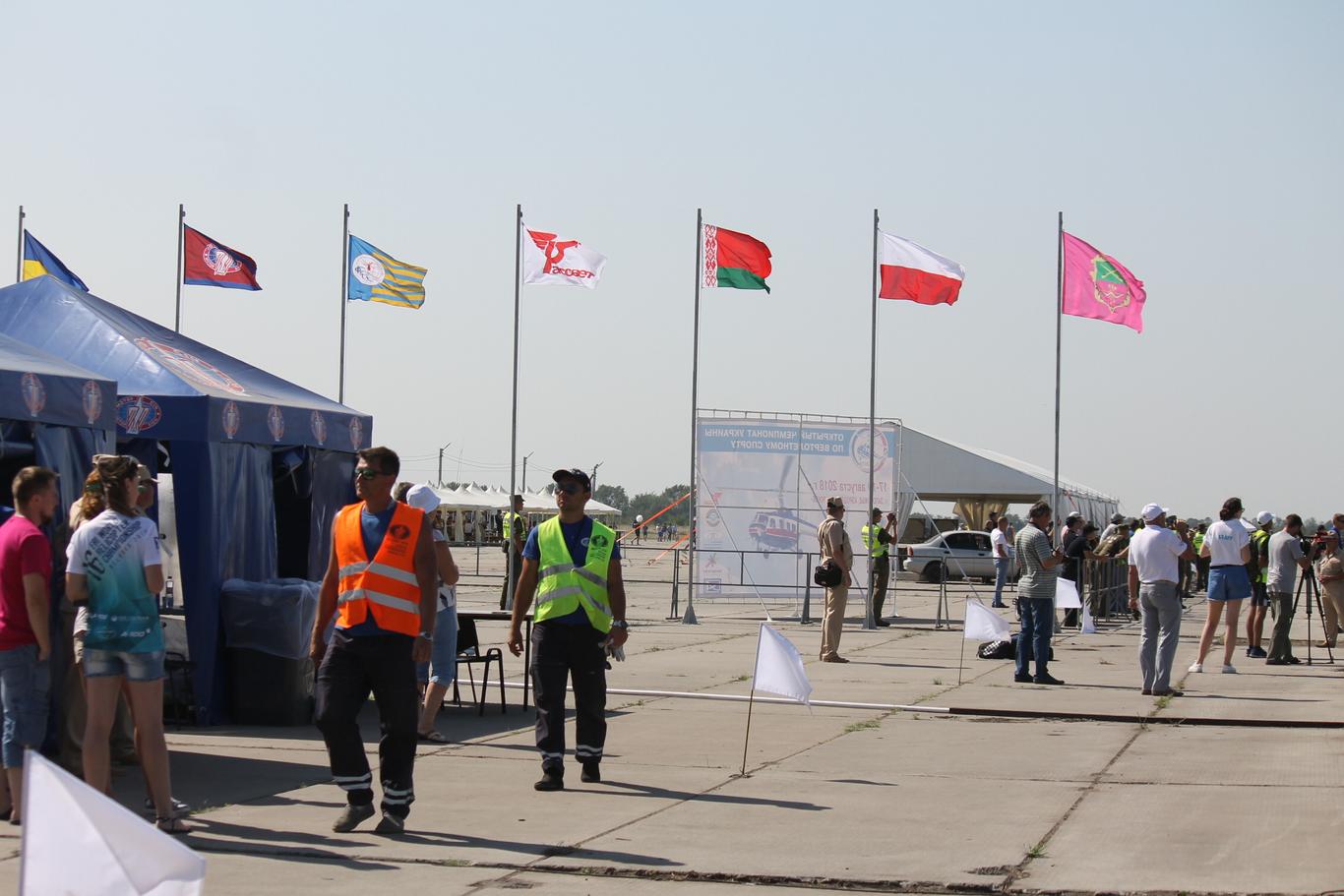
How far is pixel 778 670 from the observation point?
10031 millimetres

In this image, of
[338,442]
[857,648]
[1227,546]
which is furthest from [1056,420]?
[338,442]

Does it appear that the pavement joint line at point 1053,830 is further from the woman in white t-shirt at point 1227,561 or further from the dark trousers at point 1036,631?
the woman in white t-shirt at point 1227,561

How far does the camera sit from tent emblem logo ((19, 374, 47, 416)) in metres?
9.46

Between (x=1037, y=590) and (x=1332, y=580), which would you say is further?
(x=1332, y=580)

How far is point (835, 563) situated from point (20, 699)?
11.2 meters

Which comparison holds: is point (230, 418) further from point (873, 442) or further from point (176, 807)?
point (873, 442)

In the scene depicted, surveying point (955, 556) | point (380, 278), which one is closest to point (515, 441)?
point (380, 278)

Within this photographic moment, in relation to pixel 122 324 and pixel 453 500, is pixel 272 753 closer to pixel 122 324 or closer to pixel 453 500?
pixel 122 324

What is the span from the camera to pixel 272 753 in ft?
34.5

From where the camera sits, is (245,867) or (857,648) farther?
(857,648)

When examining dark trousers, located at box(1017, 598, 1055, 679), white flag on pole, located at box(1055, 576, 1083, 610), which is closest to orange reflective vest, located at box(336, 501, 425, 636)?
dark trousers, located at box(1017, 598, 1055, 679)

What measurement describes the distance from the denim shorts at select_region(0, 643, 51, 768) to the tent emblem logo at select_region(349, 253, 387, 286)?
20.4 metres

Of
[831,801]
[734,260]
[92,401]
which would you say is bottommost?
Answer: [831,801]

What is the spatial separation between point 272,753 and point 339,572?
10.5 ft
